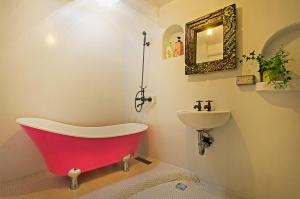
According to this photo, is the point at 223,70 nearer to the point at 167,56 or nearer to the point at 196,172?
the point at 167,56

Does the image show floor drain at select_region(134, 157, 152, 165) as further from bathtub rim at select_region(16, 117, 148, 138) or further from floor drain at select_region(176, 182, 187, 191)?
floor drain at select_region(176, 182, 187, 191)

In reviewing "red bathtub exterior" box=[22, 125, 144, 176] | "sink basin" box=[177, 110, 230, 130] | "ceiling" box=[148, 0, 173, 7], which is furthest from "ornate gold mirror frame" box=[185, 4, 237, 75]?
"red bathtub exterior" box=[22, 125, 144, 176]

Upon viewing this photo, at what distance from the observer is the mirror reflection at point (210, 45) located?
169cm

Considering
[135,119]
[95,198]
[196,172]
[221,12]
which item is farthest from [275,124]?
[135,119]

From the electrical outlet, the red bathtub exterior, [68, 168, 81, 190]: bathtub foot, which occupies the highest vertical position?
the electrical outlet

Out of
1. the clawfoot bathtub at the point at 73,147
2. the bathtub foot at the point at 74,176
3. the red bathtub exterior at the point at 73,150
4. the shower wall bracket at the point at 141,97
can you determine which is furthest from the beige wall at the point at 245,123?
the bathtub foot at the point at 74,176

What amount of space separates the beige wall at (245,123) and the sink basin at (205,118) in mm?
121

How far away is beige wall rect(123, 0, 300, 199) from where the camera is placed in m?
1.29

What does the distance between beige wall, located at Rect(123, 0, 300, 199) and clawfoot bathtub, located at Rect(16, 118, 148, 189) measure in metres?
0.67

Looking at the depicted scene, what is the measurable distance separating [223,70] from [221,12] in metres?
0.56

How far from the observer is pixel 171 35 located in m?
2.30

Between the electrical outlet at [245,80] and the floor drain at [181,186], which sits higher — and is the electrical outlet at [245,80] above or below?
above

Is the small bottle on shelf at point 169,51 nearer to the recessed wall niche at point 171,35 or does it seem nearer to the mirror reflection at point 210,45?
the recessed wall niche at point 171,35

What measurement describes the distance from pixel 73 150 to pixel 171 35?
1.84m
